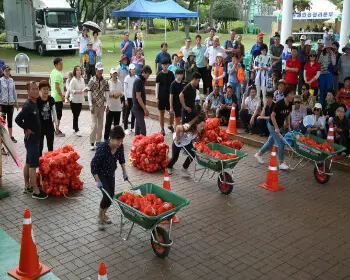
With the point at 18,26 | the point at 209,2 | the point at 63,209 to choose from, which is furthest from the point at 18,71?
the point at 209,2

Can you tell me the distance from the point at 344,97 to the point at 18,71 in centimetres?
1341

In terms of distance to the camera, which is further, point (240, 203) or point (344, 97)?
point (344, 97)

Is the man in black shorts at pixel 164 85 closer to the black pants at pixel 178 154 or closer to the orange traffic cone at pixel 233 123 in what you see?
the orange traffic cone at pixel 233 123

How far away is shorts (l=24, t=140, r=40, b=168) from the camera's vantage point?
8055 mm

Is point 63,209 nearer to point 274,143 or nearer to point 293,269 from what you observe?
point 293,269

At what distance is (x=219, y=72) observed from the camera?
1416cm

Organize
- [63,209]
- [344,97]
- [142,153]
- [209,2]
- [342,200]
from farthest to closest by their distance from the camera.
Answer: [209,2] < [344,97] < [142,153] < [342,200] < [63,209]

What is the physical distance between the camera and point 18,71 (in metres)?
19.3

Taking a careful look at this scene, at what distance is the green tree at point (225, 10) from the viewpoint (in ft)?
164

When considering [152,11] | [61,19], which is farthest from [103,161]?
[61,19]

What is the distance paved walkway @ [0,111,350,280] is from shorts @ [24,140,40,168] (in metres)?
0.73

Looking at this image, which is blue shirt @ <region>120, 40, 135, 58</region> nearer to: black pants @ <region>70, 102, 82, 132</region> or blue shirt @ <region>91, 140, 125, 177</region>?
black pants @ <region>70, 102, 82, 132</region>

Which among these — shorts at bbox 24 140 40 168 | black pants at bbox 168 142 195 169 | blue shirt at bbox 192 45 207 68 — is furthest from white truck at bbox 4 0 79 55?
shorts at bbox 24 140 40 168

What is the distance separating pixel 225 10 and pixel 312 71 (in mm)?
38581
